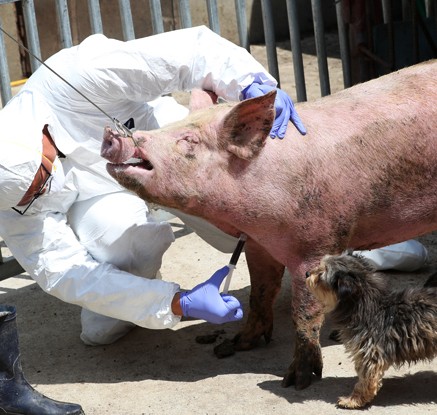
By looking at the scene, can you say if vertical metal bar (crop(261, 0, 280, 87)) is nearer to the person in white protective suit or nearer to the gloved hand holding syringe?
the person in white protective suit

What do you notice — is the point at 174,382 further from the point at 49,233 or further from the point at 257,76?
the point at 257,76

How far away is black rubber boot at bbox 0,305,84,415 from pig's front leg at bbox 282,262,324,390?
3.30 feet

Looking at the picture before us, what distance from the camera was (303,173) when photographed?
166 inches

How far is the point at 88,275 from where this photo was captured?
15.3 feet

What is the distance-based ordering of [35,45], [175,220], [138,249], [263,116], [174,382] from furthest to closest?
[175,220], [35,45], [138,249], [174,382], [263,116]

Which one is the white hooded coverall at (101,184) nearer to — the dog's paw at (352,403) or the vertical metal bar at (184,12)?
the dog's paw at (352,403)

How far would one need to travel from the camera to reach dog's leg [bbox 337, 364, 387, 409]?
3889mm

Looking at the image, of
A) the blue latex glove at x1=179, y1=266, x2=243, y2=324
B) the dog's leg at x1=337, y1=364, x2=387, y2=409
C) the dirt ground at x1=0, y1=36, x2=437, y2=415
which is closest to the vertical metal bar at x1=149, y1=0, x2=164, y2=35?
the dirt ground at x1=0, y1=36, x2=437, y2=415

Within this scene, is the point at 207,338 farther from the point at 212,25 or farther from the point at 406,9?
the point at 406,9

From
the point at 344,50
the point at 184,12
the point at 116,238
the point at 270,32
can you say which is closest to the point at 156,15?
the point at 184,12

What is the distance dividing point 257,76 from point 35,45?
199 cm

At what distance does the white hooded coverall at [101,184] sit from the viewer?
463cm

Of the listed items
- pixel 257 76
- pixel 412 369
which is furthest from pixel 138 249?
pixel 412 369

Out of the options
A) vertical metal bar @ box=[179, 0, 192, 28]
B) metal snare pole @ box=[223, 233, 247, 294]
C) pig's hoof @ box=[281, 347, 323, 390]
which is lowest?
pig's hoof @ box=[281, 347, 323, 390]
